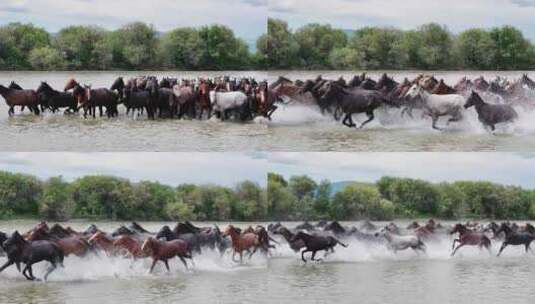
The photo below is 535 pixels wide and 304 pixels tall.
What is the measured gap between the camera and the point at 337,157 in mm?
6695

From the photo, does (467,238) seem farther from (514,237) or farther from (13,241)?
(13,241)

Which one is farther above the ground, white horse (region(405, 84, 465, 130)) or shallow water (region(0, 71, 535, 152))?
white horse (region(405, 84, 465, 130))

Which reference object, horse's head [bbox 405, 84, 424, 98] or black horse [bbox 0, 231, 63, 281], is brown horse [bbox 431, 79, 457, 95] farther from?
black horse [bbox 0, 231, 63, 281]

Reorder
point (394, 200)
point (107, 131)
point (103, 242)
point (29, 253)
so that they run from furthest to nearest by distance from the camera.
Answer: point (394, 200)
point (103, 242)
point (107, 131)
point (29, 253)

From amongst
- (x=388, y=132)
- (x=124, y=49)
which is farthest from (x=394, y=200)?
(x=124, y=49)

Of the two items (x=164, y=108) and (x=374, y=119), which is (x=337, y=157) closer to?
(x=374, y=119)

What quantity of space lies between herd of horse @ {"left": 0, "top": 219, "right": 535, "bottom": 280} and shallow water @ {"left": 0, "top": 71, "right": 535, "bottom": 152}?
2.11ft

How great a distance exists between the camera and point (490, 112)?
682 centimetres

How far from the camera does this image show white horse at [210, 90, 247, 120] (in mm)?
6652

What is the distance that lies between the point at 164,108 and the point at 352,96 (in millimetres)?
1331

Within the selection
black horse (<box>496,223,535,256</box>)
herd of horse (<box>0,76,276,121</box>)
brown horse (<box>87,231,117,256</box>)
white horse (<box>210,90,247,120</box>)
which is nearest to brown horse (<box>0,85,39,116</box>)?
herd of horse (<box>0,76,276,121</box>)

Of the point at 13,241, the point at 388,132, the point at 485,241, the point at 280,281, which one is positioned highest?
the point at 388,132

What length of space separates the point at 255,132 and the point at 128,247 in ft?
3.82

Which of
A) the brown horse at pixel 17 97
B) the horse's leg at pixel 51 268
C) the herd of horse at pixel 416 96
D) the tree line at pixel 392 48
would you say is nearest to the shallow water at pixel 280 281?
the horse's leg at pixel 51 268
